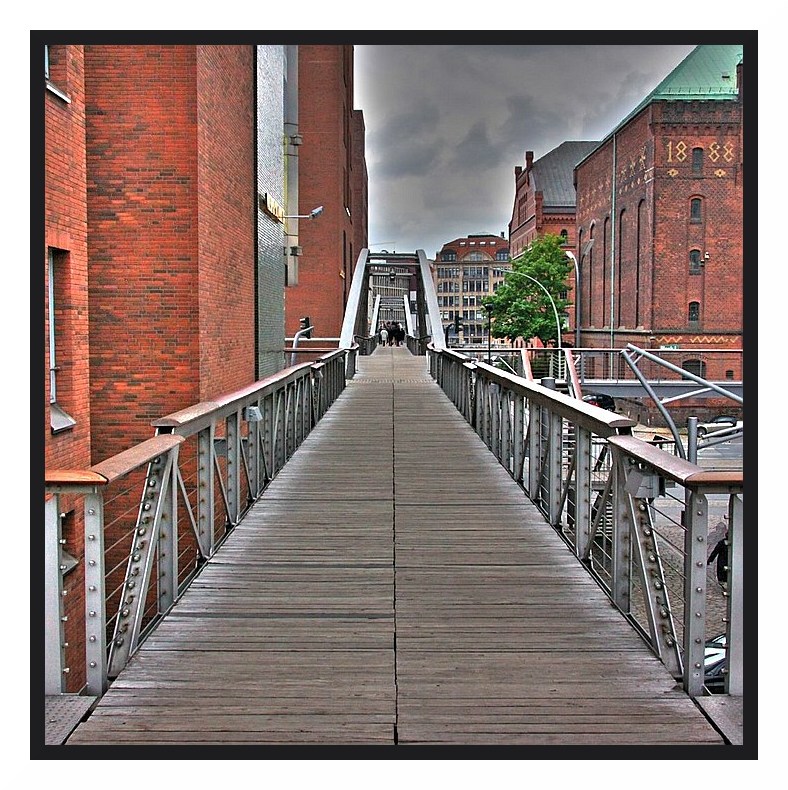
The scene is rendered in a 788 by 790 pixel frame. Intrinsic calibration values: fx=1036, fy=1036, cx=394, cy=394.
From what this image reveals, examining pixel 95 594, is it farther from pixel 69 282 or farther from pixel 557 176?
pixel 557 176

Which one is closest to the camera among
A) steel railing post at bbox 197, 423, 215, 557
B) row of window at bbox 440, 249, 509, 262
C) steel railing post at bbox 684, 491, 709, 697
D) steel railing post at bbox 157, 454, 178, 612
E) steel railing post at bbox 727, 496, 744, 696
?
steel railing post at bbox 727, 496, 744, 696

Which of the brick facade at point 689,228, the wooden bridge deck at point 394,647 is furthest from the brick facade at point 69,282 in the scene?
the brick facade at point 689,228

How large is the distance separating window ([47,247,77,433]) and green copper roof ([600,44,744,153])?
40.8m

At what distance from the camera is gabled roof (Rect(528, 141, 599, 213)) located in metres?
86.4

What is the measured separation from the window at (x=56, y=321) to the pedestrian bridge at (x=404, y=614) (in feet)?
9.76

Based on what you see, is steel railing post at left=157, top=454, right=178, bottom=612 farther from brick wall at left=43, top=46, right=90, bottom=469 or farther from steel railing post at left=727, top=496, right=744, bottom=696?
brick wall at left=43, top=46, right=90, bottom=469

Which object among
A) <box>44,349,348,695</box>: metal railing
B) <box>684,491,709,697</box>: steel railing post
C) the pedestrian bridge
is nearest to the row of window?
<box>44,349,348,695</box>: metal railing

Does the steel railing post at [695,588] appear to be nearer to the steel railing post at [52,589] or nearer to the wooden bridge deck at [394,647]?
the wooden bridge deck at [394,647]

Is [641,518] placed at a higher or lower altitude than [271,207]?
lower

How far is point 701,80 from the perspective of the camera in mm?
48562

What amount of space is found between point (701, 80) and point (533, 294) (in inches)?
539

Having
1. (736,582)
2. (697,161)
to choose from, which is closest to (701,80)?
(697,161)
